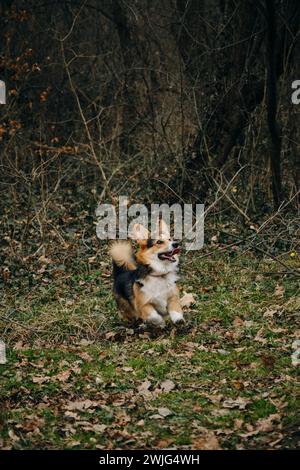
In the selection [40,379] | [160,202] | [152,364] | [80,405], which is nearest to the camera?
[80,405]

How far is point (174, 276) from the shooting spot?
9805mm

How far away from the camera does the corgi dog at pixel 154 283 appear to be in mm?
9609

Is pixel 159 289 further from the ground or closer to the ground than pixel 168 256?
closer to the ground

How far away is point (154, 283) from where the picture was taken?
9711 mm

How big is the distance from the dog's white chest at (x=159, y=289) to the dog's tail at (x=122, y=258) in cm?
57

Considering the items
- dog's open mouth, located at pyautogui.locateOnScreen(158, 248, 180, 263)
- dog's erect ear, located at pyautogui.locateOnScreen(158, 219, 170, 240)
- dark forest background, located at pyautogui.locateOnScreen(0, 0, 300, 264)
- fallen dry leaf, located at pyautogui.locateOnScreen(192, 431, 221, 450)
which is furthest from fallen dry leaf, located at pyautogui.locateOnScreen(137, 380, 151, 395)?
dark forest background, located at pyautogui.locateOnScreen(0, 0, 300, 264)

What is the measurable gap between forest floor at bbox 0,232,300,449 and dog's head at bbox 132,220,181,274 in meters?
0.77

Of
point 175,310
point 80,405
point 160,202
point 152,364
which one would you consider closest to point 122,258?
point 175,310

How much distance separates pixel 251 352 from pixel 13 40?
1291 cm

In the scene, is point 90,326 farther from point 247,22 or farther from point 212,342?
point 247,22

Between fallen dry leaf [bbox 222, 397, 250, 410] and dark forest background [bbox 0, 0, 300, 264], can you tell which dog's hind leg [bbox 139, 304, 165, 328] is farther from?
dark forest background [bbox 0, 0, 300, 264]

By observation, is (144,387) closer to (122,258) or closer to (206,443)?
(206,443)

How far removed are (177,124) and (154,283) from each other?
22.9ft

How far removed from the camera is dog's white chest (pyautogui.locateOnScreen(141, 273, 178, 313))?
9633mm
